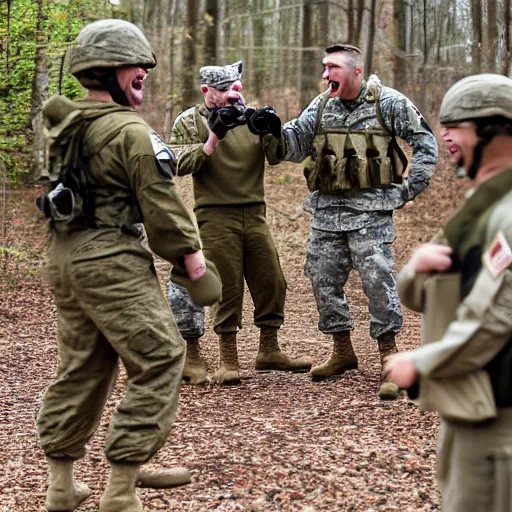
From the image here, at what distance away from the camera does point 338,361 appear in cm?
755

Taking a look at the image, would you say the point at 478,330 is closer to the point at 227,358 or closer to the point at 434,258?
the point at 434,258

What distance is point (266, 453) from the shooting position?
5.60m

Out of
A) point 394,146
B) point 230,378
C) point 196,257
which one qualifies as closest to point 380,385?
point 230,378

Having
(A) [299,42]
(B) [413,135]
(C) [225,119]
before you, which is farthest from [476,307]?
(A) [299,42]

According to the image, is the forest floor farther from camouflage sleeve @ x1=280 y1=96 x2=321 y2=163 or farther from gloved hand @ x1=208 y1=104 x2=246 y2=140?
gloved hand @ x1=208 y1=104 x2=246 y2=140

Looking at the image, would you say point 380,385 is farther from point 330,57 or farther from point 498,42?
point 498,42

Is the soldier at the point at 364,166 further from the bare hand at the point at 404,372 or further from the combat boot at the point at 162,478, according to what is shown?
the bare hand at the point at 404,372

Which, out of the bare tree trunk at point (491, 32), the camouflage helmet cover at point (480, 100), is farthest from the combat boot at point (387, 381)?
the bare tree trunk at point (491, 32)

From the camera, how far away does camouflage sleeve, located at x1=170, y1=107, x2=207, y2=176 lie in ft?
24.1

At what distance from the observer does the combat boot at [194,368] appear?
296 inches

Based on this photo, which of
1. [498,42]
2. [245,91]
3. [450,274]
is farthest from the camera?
[245,91]

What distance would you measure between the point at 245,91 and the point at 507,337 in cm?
2374

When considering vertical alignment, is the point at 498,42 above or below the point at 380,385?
above

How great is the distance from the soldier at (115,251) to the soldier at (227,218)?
107 inches
